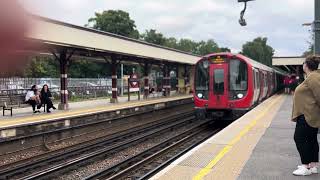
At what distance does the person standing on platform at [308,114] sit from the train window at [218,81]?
10907 millimetres

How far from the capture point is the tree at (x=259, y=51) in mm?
122562

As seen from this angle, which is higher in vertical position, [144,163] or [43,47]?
[43,47]

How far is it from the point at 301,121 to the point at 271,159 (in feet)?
5.03

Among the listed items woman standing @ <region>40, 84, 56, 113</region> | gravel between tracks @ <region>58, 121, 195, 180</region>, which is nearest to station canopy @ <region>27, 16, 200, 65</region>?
woman standing @ <region>40, 84, 56, 113</region>

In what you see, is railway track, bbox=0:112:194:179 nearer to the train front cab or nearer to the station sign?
the train front cab

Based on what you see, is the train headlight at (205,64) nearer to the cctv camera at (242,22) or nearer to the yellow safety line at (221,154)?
the cctv camera at (242,22)

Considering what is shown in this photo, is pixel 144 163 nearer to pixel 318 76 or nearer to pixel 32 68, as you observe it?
pixel 318 76

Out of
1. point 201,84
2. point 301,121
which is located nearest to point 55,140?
point 201,84

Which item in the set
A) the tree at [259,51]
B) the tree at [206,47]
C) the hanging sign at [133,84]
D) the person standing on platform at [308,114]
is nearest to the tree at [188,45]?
the tree at [206,47]

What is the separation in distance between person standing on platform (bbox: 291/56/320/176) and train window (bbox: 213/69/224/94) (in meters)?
10.9

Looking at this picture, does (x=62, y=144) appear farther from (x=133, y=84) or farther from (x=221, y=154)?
(x=133, y=84)

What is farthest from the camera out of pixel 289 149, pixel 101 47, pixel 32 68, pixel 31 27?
pixel 101 47

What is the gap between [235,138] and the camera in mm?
9148

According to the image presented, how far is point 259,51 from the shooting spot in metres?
124
